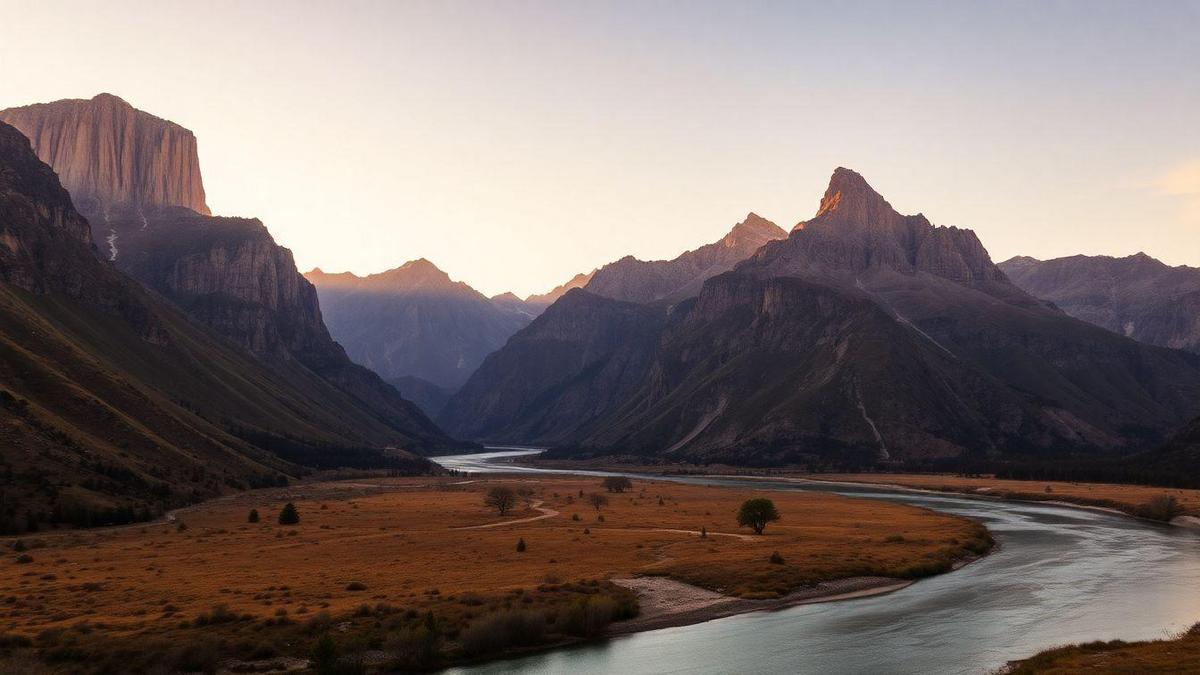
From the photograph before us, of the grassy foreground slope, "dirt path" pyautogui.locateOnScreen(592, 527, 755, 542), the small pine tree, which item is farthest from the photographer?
"dirt path" pyautogui.locateOnScreen(592, 527, 755, 542)

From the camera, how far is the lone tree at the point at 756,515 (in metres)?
113

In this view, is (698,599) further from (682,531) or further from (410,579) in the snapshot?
(682,531)

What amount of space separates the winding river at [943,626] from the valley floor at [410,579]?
12.2ft

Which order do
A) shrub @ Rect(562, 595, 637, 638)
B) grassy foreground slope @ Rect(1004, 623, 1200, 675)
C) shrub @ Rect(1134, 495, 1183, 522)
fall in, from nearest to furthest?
grassy foreground slope @ Rect(1004, 623, 1200, 675), shrub @ Rect(562, 595, 637, 638), shrub @ Rect(1134, 495, 1183, 522)

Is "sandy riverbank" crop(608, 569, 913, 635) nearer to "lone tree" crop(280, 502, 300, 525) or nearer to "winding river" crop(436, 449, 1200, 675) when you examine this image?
"winding river" crop(436, 449, 1200, 675)

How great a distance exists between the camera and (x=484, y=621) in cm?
5797

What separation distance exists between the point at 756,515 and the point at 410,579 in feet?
177

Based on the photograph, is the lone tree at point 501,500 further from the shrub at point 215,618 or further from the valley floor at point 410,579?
the shrub at point 215,618

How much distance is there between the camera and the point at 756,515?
113 metres

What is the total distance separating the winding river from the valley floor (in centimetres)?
371

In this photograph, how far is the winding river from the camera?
54719mm

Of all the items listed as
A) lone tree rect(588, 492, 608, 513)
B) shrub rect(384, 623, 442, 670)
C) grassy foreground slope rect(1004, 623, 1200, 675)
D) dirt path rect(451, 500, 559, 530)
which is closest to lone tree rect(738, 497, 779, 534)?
dirt path rect(451, 500, 559, 530)

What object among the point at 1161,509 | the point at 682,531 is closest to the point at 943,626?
the point at 682,531

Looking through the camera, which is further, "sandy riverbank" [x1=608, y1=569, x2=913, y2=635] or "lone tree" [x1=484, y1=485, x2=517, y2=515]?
"lone tree" [x1=484, y1=485, x2=517, y2=515]
